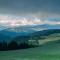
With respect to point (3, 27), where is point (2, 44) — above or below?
below

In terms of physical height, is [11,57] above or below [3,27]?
below

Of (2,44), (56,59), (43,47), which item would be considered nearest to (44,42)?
(43,47)

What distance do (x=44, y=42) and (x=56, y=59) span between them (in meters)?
0.35

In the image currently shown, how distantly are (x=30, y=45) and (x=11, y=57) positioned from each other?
359mm

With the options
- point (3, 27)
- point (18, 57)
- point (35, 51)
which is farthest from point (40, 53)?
point (3, 27)

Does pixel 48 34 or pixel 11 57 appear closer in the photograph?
pixel 11 57

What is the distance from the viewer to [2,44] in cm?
394

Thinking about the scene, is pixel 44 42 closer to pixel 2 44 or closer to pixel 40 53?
pixel 40 53

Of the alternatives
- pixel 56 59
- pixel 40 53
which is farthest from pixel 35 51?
pixel 56 59

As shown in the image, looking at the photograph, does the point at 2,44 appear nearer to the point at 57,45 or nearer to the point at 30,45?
the point at 30,45

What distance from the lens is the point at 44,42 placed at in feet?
13.3

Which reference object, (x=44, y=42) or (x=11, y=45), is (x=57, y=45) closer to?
(x=44, y=42)

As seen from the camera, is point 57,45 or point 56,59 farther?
point 57,45

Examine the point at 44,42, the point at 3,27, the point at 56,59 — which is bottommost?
the point at 56,59
